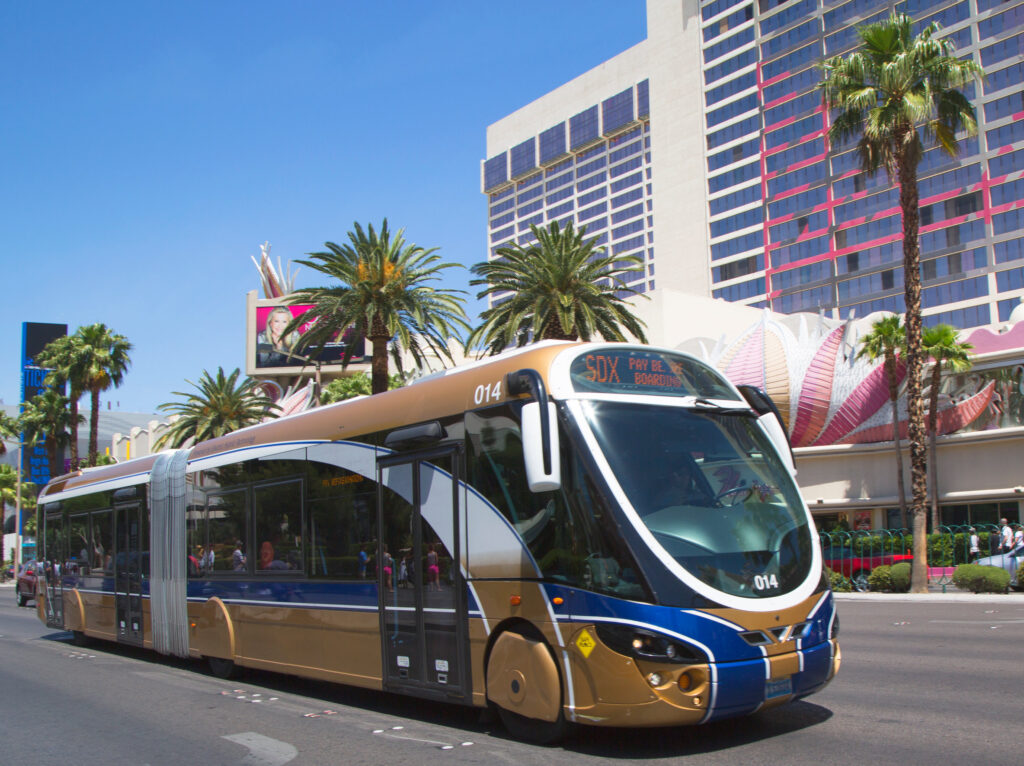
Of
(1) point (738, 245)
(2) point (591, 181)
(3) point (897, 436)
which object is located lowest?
(3) point (897, 436)

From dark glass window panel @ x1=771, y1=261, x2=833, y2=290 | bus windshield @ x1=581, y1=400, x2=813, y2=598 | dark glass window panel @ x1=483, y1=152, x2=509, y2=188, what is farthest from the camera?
dark glass window panel @ x1=483, y1=152, x2=509, y2=188

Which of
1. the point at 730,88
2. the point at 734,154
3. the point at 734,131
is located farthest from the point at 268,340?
the point at 730,88

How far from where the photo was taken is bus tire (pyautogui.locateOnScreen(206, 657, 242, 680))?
11.7m

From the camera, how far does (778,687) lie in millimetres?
6234

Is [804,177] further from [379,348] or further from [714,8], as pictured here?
[379,348]

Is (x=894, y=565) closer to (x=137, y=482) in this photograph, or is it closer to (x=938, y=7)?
(x=137, y=482)

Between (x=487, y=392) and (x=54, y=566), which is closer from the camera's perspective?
(x=487, y=392)

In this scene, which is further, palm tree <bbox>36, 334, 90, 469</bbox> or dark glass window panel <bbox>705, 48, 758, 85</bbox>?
dark glass window panel <bbox>705, 48, 758, 85</bbox>

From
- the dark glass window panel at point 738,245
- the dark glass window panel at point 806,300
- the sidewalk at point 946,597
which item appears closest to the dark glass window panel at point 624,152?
the dark glass window panel at point 738,245

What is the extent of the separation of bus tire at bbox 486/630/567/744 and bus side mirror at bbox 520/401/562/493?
1.28 meters

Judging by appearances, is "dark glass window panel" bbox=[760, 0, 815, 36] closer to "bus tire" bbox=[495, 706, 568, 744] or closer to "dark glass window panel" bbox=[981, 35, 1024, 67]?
"dark glass window panel" bbox=[981, 35, 1024, 67]

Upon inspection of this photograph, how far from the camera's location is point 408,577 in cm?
805

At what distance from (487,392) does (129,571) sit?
29.8 ft

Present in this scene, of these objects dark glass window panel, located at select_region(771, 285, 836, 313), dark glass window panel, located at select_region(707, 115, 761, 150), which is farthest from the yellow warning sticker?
dark glass window panel, located at select_region(707, 115, 761, 150)
